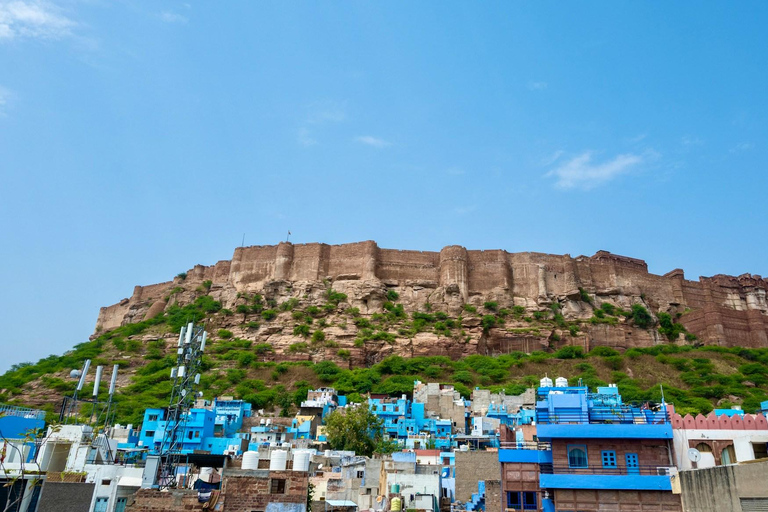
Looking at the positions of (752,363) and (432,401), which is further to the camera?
(752,363)

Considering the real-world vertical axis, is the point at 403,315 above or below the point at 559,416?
above

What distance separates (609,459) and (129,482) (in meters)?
9.91

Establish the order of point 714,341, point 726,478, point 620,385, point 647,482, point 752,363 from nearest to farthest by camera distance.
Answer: point 726,478, point 647,482, point 620,385, point 752,363, point 714,341

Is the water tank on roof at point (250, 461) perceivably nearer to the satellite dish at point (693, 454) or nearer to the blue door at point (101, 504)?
the blue door at point (101, 504)

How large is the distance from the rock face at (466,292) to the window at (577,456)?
41.7m

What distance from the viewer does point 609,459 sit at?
552 inches

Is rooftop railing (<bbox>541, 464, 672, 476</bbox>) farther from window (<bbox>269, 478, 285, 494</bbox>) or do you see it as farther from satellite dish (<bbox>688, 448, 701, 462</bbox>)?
window (<bbox>269, 478, 285, 494</bbox>)

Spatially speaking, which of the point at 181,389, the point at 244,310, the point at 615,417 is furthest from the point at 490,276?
the point at 181,389

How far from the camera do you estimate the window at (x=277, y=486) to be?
36.5ft

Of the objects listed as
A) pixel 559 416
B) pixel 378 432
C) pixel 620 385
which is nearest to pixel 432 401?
pixel 378 432

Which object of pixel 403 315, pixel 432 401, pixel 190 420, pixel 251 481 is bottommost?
pixel 251 481

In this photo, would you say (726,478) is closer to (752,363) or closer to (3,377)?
(752,363)

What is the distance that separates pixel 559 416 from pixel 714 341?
5027cm

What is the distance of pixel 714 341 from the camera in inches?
2323
